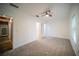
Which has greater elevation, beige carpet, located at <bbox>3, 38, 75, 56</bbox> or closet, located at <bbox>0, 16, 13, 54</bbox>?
closet, located at <bbox>0, 16, 13, 54</bbox>

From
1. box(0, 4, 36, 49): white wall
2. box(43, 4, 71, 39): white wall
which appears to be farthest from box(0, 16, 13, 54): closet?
box(43, 4, 71, 39): white wall

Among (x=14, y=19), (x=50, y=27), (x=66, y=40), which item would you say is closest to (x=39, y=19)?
(x=50, y=27)

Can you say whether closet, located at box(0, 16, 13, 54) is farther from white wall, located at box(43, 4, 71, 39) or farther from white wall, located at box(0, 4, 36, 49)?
white wall, located at box(43, 4, 71, 39)

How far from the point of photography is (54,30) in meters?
3.11

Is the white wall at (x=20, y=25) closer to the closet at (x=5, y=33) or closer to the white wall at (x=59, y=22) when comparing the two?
the closet at (x=5, y=33)

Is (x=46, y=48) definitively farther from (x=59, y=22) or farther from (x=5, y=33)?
(x=5, y=33)

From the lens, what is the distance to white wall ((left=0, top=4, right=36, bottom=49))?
289 cm

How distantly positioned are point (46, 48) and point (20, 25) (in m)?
0.91

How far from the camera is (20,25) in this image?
10.1 ft

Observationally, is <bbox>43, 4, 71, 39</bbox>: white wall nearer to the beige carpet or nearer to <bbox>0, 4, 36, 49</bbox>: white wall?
the beige carpet

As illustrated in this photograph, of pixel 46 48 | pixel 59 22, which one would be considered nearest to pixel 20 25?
pixel 46 48

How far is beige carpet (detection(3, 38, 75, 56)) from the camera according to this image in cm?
290

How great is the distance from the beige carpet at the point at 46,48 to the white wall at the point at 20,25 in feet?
0.57

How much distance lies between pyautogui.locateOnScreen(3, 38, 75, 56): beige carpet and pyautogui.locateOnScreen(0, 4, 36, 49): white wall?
17cm
